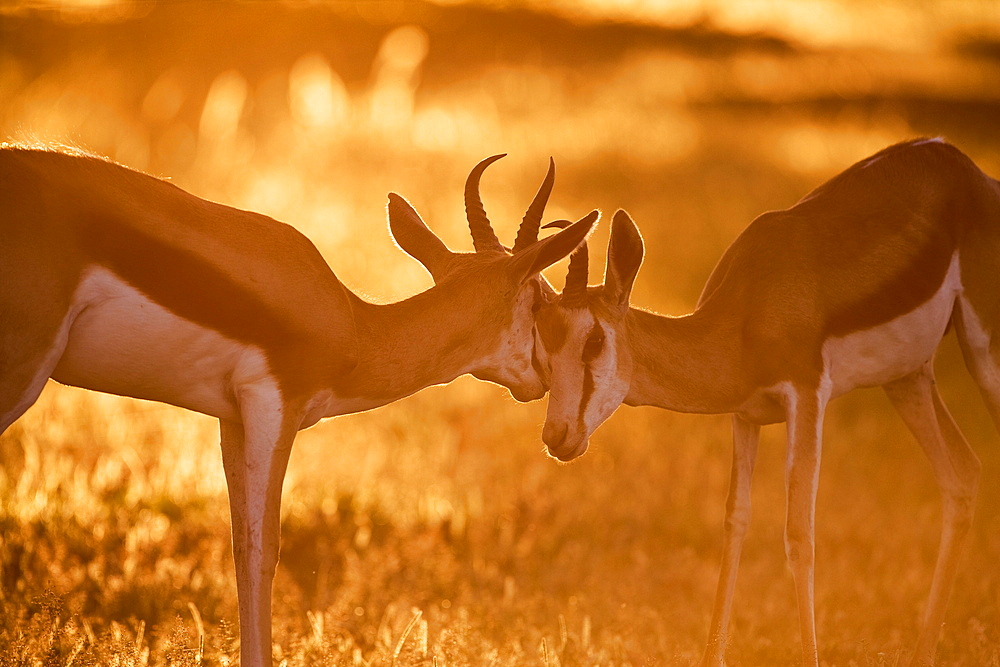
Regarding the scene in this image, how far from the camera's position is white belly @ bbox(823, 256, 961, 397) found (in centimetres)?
569

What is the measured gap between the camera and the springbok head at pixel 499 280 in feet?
17.8

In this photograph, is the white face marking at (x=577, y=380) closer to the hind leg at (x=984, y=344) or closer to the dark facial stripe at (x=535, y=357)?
the dark facial stripe at (x=535, y=357)

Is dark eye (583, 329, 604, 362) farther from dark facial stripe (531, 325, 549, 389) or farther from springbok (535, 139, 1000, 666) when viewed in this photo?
dark facial stripe (531, 325, 549, 389)

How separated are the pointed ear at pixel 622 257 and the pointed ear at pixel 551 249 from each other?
0.25 meters

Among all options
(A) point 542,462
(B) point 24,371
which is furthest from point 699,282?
(B) point 24,371

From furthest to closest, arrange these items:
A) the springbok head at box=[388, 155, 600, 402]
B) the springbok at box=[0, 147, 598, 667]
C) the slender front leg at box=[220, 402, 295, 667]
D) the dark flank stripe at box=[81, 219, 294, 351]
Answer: the springbok head at box=[388, 155, 600, 402]
the slender front leg at box=[220, 402, 295, 667]
the dark flank stripe at box=[81, 219, 294, 351]
the springbok at box=[0, 147, 598, 667]

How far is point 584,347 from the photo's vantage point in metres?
5.54

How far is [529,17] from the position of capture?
39219mm

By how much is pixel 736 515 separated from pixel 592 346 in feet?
4.32

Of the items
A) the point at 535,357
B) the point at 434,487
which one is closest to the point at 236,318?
the point at 535,357

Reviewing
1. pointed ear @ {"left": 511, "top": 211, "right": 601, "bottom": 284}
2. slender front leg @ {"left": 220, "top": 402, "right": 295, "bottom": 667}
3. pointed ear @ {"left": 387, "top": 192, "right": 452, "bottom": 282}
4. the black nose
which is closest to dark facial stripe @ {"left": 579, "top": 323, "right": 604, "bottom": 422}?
the black nose

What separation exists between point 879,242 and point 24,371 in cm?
408

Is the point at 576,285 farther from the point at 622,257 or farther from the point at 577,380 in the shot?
the point at 577,380

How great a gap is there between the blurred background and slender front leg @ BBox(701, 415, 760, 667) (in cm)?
37
